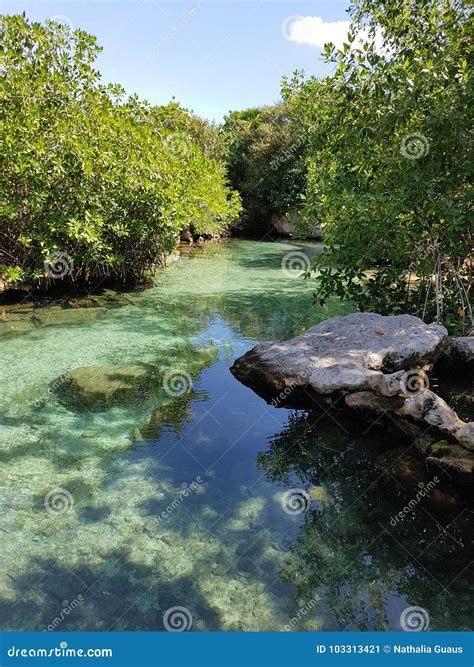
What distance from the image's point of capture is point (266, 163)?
40.4 metres

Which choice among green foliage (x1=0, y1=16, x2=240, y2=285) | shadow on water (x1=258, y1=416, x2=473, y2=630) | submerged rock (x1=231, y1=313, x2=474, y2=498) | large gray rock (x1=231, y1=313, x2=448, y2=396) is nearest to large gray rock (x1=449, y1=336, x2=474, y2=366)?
submerged rock (x1=231, y1=313, x2=474, y2=498)

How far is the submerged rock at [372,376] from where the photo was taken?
618 centimetres

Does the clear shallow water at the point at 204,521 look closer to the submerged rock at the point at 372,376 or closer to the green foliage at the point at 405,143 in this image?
the submerged rock at the point at 372,376

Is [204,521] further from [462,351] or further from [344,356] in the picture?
[462,351]

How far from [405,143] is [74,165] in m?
9.00

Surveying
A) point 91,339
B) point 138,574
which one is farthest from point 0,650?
point 91,339

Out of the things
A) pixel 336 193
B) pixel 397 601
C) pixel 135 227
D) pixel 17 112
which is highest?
pixel 17 112

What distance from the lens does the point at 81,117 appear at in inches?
519

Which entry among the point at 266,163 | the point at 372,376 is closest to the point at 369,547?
the point at 372,376

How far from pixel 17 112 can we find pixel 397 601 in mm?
13544

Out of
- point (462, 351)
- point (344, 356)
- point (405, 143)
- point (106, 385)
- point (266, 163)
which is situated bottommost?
point (106, 385)

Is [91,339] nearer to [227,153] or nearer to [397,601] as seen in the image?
[397,601]

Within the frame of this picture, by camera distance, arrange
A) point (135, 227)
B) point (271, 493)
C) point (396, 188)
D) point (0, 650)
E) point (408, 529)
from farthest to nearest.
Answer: point (135, 227) < point (396, 188) < point (271, 493) < point (408, 529) < point (0, 650)

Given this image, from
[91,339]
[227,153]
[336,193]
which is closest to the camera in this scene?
[336,193]
